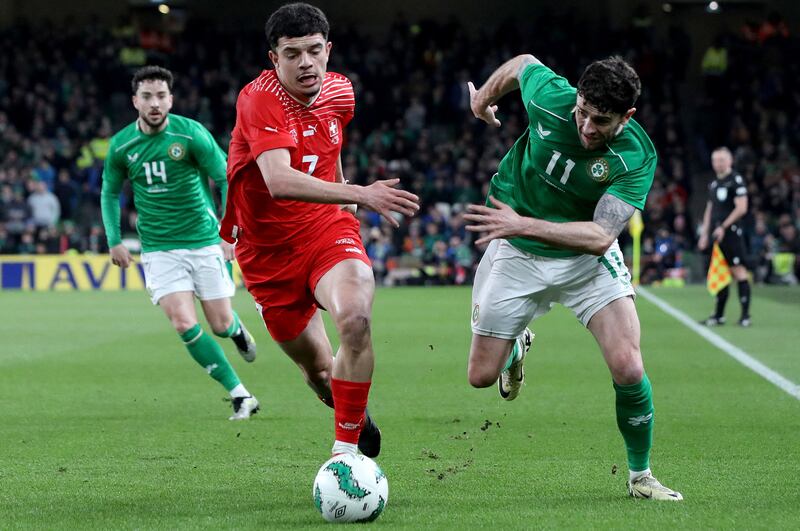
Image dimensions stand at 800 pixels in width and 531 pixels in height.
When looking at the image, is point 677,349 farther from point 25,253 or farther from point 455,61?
point 455,61

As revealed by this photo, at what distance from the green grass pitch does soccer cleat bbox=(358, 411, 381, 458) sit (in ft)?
0.57

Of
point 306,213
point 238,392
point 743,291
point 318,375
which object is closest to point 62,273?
point 743,291

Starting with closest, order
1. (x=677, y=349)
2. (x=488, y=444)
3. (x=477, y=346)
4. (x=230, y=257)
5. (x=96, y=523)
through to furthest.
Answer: (x=96, y=523)
(x=477, y=346)
(x=488, y=444)
(x=230, y=257)
(x=677, y=349)

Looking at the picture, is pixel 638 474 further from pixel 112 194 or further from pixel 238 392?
pixel 112 194

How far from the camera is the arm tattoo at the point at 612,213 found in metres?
5.52

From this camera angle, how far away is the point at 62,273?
82.2ft

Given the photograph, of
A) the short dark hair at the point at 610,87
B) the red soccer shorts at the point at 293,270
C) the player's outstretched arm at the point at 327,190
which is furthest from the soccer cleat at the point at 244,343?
the short dark hair at the point at 610,87

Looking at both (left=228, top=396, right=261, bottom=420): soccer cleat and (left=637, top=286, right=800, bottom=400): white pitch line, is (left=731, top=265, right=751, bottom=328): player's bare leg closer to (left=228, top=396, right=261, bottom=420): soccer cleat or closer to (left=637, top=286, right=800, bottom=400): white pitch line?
(left=637, top=286, right=800, bottom=400): white pitch line

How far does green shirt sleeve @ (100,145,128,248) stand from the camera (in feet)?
30.1

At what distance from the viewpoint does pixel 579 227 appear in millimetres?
5438

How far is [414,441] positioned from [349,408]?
6.27 ft

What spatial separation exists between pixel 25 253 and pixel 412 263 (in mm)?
8250

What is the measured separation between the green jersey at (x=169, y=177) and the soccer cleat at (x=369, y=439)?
317 cm

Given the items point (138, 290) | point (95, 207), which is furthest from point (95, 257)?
point (95, 207)
